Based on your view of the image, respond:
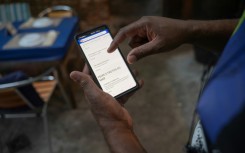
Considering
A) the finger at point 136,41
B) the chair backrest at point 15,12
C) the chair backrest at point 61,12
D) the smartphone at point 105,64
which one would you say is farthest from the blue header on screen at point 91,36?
the chair backrest at point 15,12

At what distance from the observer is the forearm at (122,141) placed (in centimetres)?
63

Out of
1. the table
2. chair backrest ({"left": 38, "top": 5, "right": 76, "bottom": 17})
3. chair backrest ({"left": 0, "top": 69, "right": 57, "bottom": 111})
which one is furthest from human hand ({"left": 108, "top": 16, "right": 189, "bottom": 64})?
chair backrest ({"left": 38, "top": 5, "right": 76, "bottom": 17})

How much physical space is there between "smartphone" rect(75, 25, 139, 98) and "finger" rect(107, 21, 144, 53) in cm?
5

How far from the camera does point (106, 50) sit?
92 cm

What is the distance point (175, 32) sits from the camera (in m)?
0.84

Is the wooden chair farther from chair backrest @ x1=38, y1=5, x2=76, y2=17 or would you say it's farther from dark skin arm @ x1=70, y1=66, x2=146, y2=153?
chair backrest @ x1=38, y1=5, x2=76, y2=17

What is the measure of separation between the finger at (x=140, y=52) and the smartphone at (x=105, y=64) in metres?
0.15

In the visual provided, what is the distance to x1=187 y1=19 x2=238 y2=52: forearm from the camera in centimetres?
82

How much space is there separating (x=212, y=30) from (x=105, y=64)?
1.33ft

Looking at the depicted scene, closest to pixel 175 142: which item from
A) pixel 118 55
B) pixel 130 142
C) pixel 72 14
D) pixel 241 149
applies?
pixel 118 55

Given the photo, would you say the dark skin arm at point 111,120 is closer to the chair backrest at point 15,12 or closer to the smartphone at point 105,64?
the smartphone at point 105,64

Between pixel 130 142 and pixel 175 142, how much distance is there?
987 mm

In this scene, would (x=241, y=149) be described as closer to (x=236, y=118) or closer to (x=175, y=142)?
(x=236, y=118)

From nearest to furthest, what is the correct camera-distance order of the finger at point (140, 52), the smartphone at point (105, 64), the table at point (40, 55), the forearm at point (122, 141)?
the forearm at point (122, 141) → the finger at point (140, 52) → the smartphone at point (105, 64) → the table at point (40, 55)
